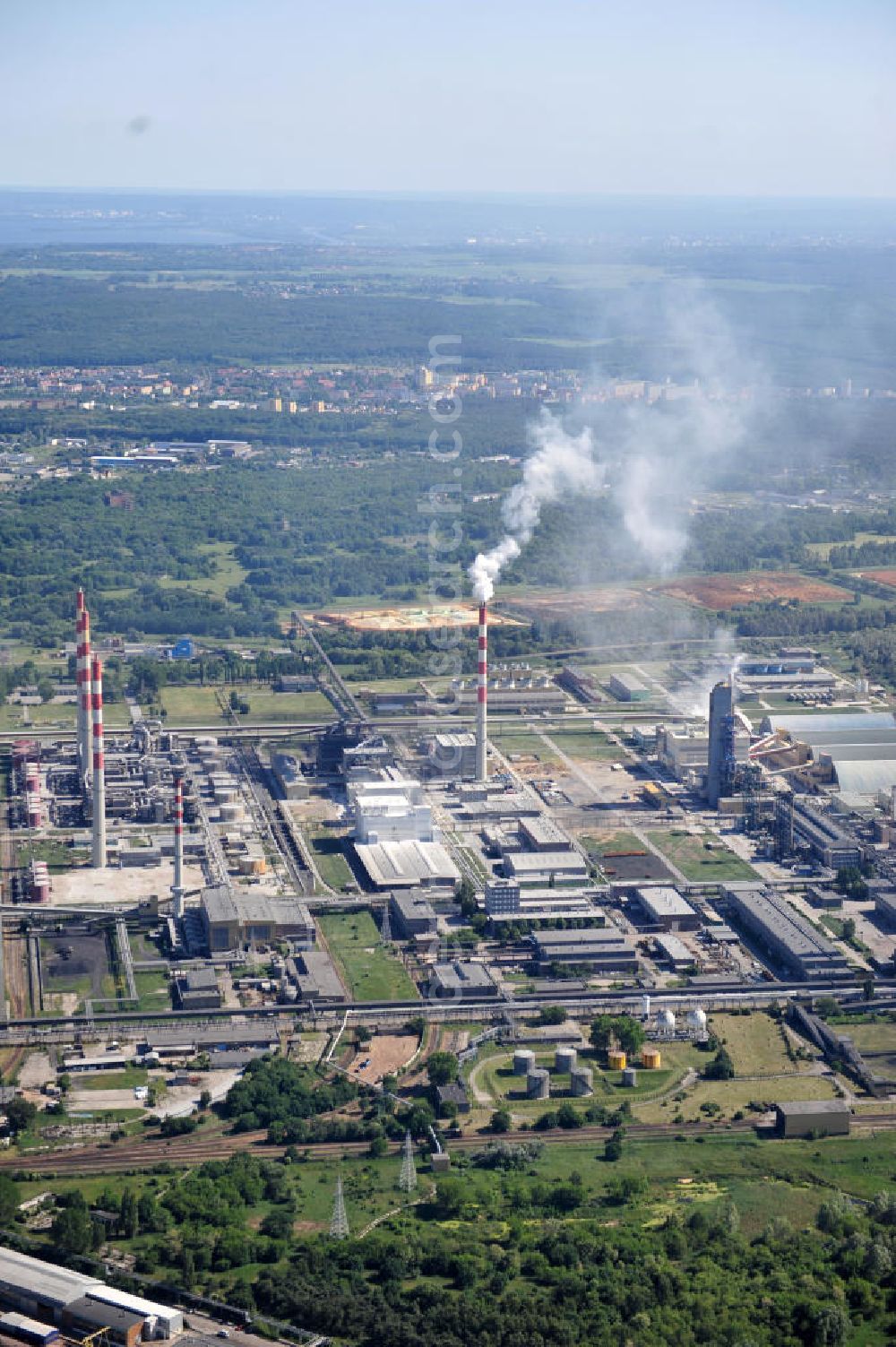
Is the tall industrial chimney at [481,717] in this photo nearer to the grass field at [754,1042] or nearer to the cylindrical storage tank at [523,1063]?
the grass field at [754,1042]

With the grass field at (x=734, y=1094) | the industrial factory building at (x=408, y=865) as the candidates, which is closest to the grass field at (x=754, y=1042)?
the grass field at (x=734, y=1094)

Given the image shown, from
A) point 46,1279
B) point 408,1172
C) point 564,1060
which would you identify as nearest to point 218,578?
point 564,1060

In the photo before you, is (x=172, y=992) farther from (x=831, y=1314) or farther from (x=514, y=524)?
(x=514, y=524)

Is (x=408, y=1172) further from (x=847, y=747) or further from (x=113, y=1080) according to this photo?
(x=847, y=747)

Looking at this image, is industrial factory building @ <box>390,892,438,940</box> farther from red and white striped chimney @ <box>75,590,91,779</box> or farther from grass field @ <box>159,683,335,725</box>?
grass field @ <box>159,683,335,725</box>

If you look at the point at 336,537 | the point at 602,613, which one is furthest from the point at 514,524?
the point at 602,613

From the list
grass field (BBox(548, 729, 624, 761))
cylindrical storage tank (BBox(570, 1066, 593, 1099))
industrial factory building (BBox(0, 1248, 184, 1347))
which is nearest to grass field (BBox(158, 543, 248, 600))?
grass field (BBox(548, 729, 624, 761))
